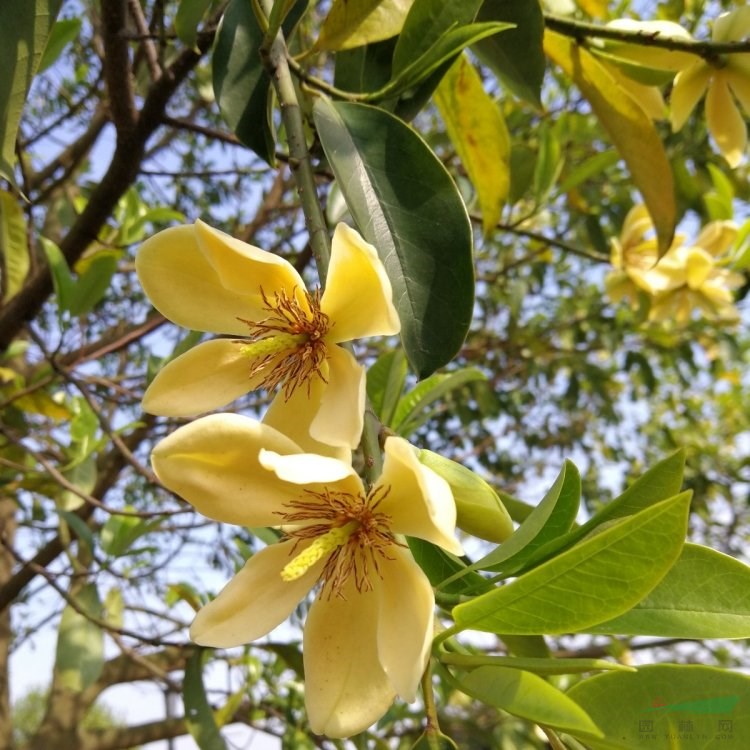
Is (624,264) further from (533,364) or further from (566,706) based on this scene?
(566,706)

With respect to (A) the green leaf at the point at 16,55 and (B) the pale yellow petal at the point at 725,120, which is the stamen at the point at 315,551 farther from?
(B) the pale yellow petal at the point at 725,120

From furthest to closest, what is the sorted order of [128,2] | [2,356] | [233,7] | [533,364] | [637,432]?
[637,432] → [533,364] → [2,356] → [128,2] → [233,7]

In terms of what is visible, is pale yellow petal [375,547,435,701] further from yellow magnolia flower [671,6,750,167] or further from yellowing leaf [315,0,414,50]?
yellow magnolia flower [671,6,750,167]

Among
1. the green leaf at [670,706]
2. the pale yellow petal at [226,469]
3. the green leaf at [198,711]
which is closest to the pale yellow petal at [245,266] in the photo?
the pale yellow petal at [226,469]

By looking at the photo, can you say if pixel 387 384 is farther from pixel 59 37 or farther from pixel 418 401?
pixel 59 37

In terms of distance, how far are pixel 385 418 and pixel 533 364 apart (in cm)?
204

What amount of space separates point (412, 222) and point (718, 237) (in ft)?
4.01

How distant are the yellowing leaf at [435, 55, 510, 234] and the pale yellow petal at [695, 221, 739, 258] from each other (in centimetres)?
83

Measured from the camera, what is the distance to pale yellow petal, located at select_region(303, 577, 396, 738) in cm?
44

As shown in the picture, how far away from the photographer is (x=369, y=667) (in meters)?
0.46

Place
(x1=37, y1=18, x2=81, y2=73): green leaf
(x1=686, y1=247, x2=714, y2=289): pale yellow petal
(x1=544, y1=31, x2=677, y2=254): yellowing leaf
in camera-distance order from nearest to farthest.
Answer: (x1=544, y1=31, x2=677, y2=254): yellowing leaf < (x1=37, y1=18, x2=81, y2=73): green leaf < (x1=686, y1=247, x2=714, y2=289): pale yellow petal

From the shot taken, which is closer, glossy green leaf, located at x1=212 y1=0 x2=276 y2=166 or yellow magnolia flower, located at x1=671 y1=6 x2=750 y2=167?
glossy green leaf, located at x1=212 y1=0 x2=276 y2=166

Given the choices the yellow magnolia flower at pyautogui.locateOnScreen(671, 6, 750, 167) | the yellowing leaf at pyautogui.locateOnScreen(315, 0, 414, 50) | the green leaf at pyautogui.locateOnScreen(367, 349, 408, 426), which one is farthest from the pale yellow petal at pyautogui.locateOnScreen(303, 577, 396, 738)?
the yellow magnolia flower at pyautogui.locateOnScreen(671, 6, 750, 167)

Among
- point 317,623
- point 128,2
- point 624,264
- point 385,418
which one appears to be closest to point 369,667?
point 317,623
